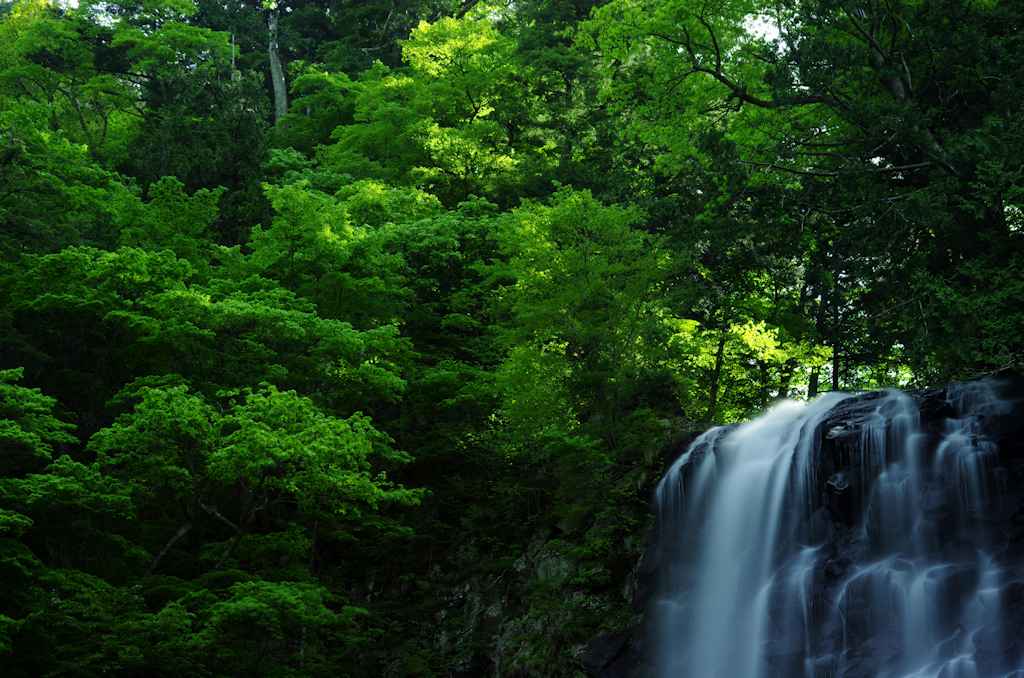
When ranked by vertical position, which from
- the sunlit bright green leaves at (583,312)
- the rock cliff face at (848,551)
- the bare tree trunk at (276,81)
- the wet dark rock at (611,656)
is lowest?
the wet dark rock at (611,656)

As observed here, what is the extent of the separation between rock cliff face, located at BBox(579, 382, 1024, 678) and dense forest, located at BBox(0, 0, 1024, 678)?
86 cm

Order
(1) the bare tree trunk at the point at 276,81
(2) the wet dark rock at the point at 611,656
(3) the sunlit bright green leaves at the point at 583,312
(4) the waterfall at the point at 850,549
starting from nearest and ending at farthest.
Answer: (4) the waterfall at the point at 850,549 → (2) the wet dark rock at the point at 611,656 → (3) the sunlit bright green leaves at the point at 583,312 → (1) the bare tree trunk at the point at 276,81

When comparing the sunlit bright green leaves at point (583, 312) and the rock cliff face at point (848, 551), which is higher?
the sunlit bright green leaves at point (583, 312)

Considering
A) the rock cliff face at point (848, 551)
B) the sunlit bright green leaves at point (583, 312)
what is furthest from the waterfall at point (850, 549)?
the sunlit bright green leaves at point (583, 312)

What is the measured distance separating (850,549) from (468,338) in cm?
1005

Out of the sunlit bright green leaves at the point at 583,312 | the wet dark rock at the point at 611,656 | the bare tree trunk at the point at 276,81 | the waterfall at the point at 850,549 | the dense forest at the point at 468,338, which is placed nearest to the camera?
the waterfall at the point at 850,549

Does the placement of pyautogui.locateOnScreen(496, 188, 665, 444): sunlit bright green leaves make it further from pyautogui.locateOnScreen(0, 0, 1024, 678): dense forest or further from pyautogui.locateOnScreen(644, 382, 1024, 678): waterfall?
pyautogui.locateOnScreen(644, 382, 1024, 678): waterfall

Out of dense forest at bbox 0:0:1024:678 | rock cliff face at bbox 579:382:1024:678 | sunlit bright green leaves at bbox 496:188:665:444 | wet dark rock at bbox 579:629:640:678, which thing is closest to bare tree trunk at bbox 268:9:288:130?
dense forest at bbox 0:0:1024:678

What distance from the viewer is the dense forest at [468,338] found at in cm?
1053

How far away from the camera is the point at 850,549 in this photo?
35.1 ft

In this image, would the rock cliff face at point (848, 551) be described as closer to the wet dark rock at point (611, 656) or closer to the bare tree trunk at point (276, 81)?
the wet dark rock at point (611, 656)

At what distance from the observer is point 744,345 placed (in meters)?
17.0

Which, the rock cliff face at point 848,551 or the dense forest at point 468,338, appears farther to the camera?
the dense forest at point 468,338

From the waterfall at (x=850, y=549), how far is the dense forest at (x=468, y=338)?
108cm
